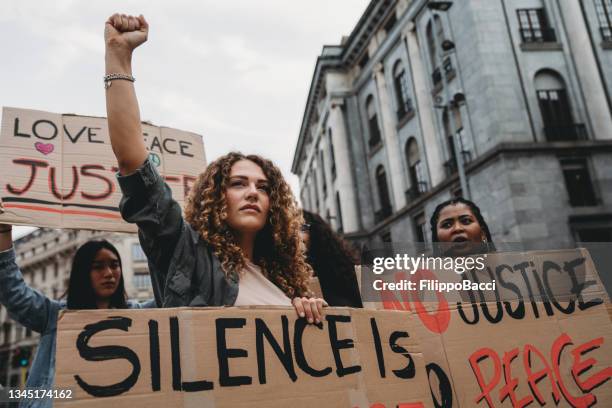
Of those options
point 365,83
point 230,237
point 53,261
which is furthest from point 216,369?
point 53,261

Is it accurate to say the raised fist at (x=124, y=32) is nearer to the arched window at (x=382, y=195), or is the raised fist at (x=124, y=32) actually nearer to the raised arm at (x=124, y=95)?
the raised arm at (x=124, y=95)

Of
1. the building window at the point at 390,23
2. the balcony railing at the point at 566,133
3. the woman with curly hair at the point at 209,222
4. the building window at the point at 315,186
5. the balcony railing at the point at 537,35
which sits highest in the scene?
the building window at the point at 390,23

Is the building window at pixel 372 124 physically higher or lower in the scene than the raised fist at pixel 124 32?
higher

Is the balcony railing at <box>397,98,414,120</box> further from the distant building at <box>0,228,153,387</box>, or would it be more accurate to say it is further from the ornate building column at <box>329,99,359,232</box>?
the distant building at <box>0,228,153,387</box>

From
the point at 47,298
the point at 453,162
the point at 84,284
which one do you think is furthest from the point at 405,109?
the point at 47,298

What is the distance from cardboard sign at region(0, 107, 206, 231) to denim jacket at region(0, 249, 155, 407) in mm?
306

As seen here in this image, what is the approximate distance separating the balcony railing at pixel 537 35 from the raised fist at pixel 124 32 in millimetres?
17315

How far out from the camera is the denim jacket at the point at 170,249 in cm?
143

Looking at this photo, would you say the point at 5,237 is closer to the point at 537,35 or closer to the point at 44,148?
the point at 44,148

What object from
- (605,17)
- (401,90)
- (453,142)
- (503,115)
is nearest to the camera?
(503,115)

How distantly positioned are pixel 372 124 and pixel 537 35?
9348 mm

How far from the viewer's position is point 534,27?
16.5 metres

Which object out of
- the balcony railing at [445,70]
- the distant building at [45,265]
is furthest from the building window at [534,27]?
the distant building at [45,265]

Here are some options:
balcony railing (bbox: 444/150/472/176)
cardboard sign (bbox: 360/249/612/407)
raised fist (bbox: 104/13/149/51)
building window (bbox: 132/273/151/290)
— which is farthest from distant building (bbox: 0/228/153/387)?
raised fist (bbox: 104/13/149/51)
